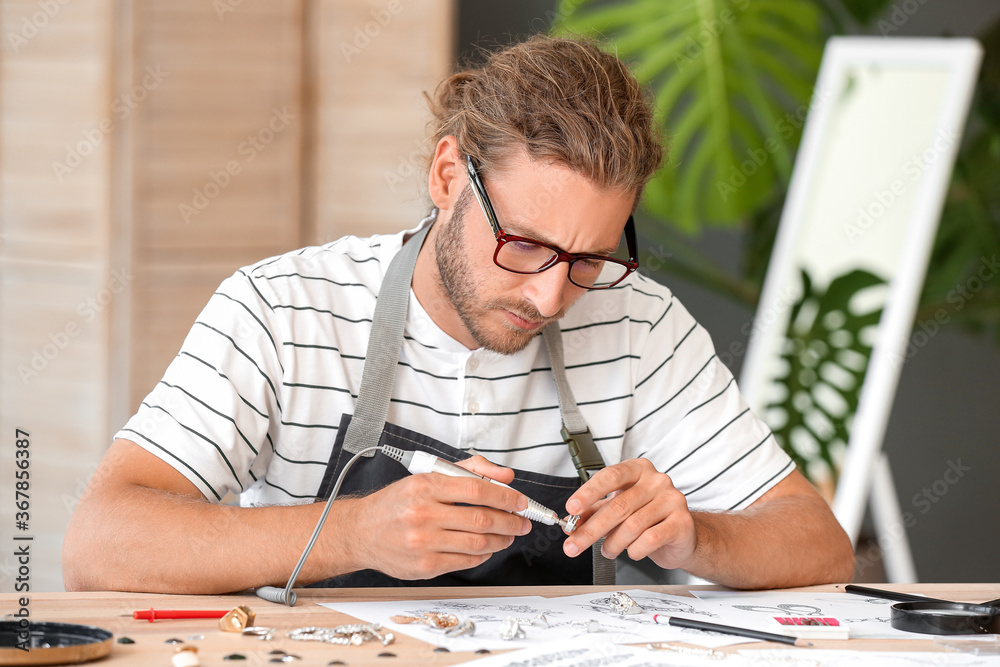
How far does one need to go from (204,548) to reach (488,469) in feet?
1.19

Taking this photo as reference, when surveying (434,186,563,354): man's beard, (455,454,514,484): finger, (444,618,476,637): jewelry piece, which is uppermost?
(434,186,563,354): man's beard

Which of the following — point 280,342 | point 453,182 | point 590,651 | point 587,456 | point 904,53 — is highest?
point 904,53

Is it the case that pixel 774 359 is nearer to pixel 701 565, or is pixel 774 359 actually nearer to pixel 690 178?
pixel 690 178

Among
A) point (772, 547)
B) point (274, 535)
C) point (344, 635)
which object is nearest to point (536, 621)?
point (344, 635)

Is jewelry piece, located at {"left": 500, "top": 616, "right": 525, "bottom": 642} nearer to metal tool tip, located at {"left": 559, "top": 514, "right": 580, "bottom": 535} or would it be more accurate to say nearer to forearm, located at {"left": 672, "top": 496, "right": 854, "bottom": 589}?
metal tool tip, located at {"left": 559, "top": 514, "right": 580, "bottom": 535}

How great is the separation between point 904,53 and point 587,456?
6.29 feet

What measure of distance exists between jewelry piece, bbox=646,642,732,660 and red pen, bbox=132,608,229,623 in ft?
1.57

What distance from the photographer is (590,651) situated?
1.12 metres

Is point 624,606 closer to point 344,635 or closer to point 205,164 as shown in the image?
point 344,635

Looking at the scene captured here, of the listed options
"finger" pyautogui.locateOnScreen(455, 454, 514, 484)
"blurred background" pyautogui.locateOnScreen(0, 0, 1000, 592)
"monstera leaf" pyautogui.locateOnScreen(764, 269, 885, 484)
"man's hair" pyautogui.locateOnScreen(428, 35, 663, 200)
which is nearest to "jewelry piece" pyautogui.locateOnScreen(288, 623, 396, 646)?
"finger" pyautogui.locateOnScreen(455, 454, 514, 484)

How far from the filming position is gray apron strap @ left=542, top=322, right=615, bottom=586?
5.18 feet

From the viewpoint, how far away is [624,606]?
4.33ft

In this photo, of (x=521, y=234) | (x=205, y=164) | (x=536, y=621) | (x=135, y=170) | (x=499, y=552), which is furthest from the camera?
(x=205, y=164)

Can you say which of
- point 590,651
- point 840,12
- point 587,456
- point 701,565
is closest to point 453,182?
point 587,456
